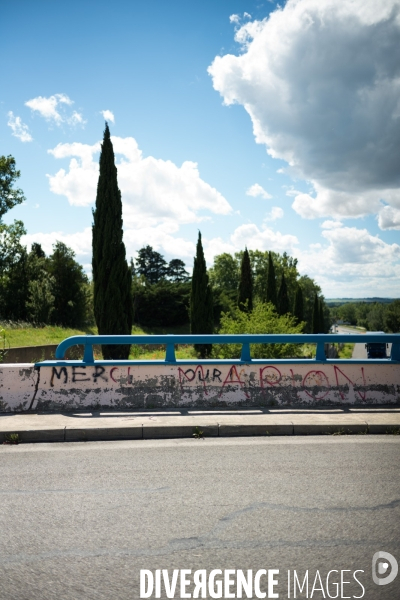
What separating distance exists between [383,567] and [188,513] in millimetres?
1537

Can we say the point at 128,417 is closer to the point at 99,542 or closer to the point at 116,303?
the point at 99,542

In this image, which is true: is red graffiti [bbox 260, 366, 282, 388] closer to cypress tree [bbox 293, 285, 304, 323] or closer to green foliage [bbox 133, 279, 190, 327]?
green foliage [bbox 133, 279, 190, 327]

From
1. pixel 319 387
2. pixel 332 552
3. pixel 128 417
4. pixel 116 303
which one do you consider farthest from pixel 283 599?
pixel 116 303

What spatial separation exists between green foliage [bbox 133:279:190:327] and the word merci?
64272 mm

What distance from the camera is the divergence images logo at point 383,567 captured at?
321 centimetres

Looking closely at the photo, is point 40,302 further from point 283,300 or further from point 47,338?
point 283,300

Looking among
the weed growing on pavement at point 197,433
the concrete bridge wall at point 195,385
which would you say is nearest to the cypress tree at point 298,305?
the concrete bridge wall at point 195,385

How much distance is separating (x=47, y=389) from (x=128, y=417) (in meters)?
1.36

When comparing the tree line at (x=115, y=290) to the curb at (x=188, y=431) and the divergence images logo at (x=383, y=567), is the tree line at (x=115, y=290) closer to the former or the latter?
the curb at (x=188, y=431)

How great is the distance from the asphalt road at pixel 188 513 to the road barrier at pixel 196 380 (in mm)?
1421

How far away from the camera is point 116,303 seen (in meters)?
24.7

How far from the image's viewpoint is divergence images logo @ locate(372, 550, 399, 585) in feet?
10.5

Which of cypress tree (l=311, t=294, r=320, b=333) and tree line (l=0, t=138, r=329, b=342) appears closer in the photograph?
tree line (l=0, t=138, r=329, b=342)

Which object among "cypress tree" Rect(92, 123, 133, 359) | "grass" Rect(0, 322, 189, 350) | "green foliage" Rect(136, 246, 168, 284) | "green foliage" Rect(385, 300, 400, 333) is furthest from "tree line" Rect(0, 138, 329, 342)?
"green foliage" Rect(385, 300, 400, 333)
